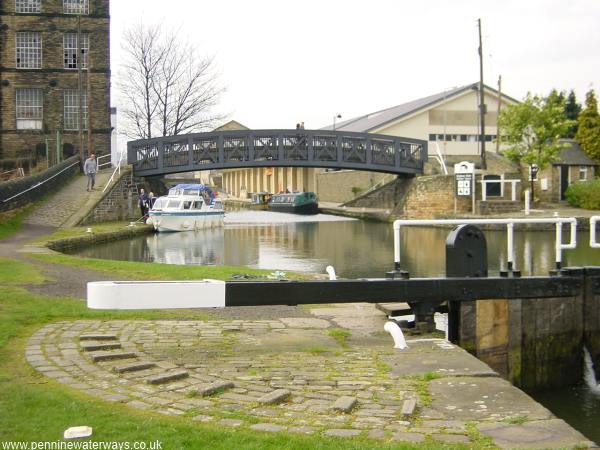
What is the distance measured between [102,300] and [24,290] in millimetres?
3808

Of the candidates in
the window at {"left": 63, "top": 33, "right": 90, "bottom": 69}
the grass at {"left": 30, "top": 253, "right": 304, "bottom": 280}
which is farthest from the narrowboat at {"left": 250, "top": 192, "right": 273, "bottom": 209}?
the grass at {"left": 30, "top": 253, "right": 304, "bottom": 280}

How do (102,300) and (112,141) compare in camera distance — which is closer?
(102,300)

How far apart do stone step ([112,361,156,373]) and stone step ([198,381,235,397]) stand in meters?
0.77

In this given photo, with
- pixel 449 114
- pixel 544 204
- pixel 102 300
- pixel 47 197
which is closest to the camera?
pixel 102 300

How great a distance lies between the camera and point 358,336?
284 inches

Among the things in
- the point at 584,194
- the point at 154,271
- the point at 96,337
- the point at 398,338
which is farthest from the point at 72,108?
the point at 398,338

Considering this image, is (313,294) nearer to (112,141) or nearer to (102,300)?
(102,300)

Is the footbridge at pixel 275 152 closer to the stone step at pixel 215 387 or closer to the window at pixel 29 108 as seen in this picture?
the window at pixel 29 108

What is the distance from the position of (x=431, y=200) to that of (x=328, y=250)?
56.3 feet

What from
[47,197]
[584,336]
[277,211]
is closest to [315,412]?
[584,336]

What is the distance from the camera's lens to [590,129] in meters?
42.8

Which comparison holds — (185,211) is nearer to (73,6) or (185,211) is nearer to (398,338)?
(73,6)

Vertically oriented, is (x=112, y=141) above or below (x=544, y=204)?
above

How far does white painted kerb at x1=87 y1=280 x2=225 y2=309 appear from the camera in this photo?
631 cm
